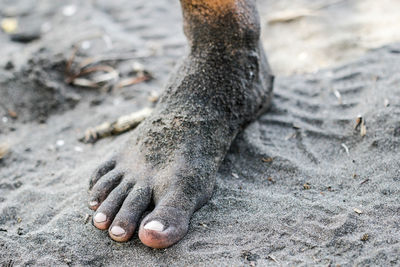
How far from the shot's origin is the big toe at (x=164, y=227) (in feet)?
4.28

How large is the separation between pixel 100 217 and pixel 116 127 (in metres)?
0.76

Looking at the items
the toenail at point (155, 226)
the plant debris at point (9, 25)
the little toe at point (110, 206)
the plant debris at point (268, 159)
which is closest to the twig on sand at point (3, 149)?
the little toe at point (110, 206)

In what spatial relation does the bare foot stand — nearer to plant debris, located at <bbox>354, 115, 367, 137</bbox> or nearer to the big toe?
the big toe

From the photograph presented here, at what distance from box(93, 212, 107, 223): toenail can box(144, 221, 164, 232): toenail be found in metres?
0.19

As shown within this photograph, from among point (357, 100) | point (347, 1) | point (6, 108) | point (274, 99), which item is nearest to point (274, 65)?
point (274, 99)

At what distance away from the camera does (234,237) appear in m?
1.36

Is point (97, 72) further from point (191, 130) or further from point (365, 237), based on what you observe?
point (365, 237)

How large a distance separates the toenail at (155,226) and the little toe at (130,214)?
0.09 m

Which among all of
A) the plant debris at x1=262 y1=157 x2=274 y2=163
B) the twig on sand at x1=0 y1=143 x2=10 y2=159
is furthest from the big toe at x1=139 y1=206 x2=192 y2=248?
the twig on sand at x1=0 y1=143 x2=10 y2=159

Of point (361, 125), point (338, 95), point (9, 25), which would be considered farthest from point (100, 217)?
point (9, 25)

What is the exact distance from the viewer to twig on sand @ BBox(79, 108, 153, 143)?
6.86ft

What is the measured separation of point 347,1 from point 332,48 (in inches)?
31.8

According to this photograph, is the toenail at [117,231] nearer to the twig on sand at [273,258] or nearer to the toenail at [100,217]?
the toenail at [100,217]

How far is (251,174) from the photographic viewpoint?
66.1 inches
